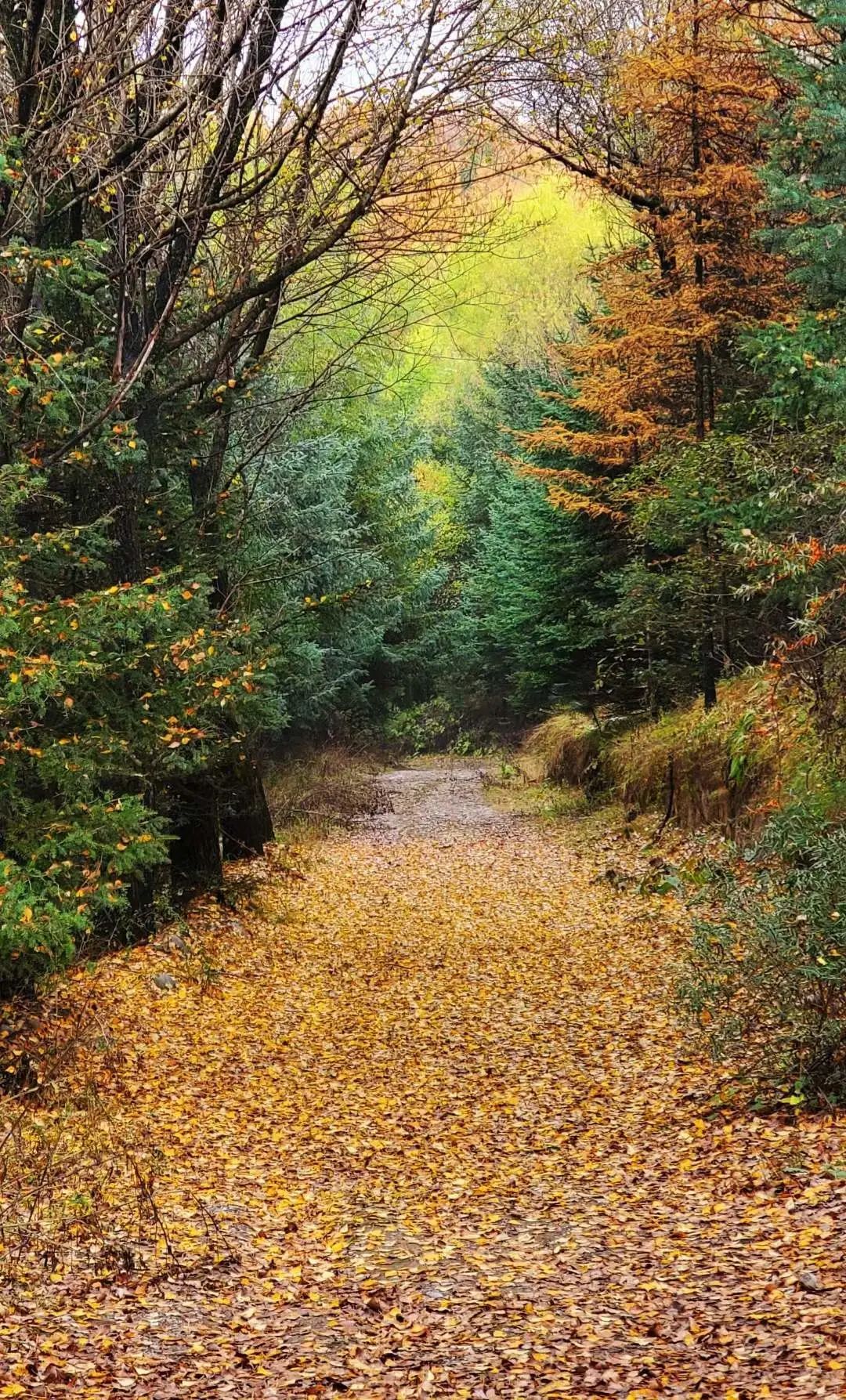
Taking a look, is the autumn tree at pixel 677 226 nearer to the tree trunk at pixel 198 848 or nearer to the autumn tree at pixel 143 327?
the autumn tree at pixel 143 327

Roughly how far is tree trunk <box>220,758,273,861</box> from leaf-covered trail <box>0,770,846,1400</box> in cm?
212

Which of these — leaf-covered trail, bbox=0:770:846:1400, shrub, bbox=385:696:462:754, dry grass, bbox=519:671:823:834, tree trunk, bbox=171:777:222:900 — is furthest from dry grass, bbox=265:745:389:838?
leaf-covered trail, bbox=0:770:846:1400

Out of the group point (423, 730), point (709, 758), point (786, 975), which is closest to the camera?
point (786, 975)

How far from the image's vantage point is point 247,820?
1278 cm

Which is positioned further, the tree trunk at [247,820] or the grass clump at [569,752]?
the grass clump at [569,752]

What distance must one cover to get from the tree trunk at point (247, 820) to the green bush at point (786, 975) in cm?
621

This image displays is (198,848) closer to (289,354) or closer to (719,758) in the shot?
(719,758)

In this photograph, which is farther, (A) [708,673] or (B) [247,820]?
(A) [708,673]

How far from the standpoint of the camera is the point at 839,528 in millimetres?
7844

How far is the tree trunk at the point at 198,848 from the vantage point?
10.8m

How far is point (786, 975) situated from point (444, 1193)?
200cm

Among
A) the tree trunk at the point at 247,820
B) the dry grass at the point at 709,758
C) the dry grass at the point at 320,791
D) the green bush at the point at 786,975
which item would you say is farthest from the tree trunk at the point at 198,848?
the green bush at the point at 786,975

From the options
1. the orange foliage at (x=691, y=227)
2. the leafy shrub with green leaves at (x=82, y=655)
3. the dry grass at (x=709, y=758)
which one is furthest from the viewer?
the orange foliage at (x=691, y=227)

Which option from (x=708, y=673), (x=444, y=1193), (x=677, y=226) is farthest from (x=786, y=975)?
(x=677, y=226)
